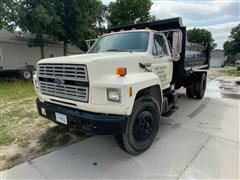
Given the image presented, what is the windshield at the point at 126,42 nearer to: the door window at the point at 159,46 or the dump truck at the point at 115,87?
the dump truck at the point at 115,87

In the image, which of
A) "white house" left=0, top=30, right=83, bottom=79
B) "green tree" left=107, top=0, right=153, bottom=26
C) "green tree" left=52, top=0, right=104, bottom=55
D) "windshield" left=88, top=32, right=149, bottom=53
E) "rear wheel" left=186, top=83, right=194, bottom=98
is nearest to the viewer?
"windshield" left=88, top=32, right=149, bottom=53

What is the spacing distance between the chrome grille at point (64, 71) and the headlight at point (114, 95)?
38cm

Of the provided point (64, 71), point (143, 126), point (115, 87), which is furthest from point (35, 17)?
point (115, 87)

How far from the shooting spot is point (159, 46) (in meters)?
4.54

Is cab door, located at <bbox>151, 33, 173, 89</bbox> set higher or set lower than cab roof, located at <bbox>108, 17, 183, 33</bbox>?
lower

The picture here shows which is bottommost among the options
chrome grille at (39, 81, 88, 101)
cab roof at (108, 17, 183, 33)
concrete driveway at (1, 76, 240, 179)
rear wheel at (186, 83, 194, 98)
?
concrete driveway at (1, 76, 240, 179)

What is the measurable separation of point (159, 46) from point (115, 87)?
219 centimetres

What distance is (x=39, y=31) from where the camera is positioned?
14.6 metres

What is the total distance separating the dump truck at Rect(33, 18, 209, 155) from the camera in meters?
2.90

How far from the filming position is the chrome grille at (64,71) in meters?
2.96

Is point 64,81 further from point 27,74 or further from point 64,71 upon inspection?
point 27,74

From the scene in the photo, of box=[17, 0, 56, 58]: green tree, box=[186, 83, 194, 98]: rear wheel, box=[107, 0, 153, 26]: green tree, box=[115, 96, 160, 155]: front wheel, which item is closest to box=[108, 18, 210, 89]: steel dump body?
box=[186, 83, 194, 98]: rear wheel

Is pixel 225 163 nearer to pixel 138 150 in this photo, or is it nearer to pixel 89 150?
pixel 138 150

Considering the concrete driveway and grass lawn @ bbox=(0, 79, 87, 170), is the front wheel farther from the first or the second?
grass lawn @ bbox=(0, 79, 87, 170)
